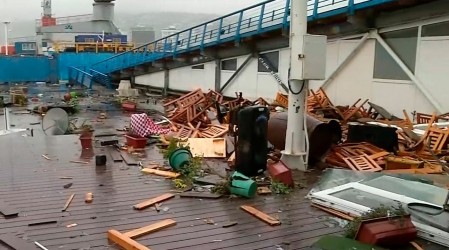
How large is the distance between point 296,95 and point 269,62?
32.5 ft

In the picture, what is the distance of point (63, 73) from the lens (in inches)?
1127

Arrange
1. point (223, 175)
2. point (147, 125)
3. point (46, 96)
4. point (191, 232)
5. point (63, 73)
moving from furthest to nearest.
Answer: point (63, 73) → point (46, 96) → point (147, 125) → point (223, 175) → point (191, 232)

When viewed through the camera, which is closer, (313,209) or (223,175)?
(313,209)

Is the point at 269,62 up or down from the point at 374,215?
up

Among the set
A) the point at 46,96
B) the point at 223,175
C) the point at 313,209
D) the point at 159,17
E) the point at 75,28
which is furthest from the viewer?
the point at 159,17

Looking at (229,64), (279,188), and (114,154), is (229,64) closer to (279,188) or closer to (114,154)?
(114,154)

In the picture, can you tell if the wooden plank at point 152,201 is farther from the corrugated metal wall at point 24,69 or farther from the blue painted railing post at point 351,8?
the corrugated metal wall at point 24,69

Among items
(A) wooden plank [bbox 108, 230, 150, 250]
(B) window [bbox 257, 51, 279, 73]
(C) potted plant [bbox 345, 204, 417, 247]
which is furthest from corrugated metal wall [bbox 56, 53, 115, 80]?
(C) potted plant [bbox 345, 204, 417, 247]

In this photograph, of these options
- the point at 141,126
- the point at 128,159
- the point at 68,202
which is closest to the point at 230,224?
the point at 68,202

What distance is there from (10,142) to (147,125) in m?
2.83

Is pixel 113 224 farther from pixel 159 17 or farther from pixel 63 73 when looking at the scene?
pixel 159 17

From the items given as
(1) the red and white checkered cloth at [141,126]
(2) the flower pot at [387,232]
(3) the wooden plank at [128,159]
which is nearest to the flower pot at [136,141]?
(3) the wooden plank at [128,159]

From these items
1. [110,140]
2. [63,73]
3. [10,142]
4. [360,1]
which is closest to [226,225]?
[110,140]

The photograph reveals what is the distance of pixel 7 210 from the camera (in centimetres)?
496
